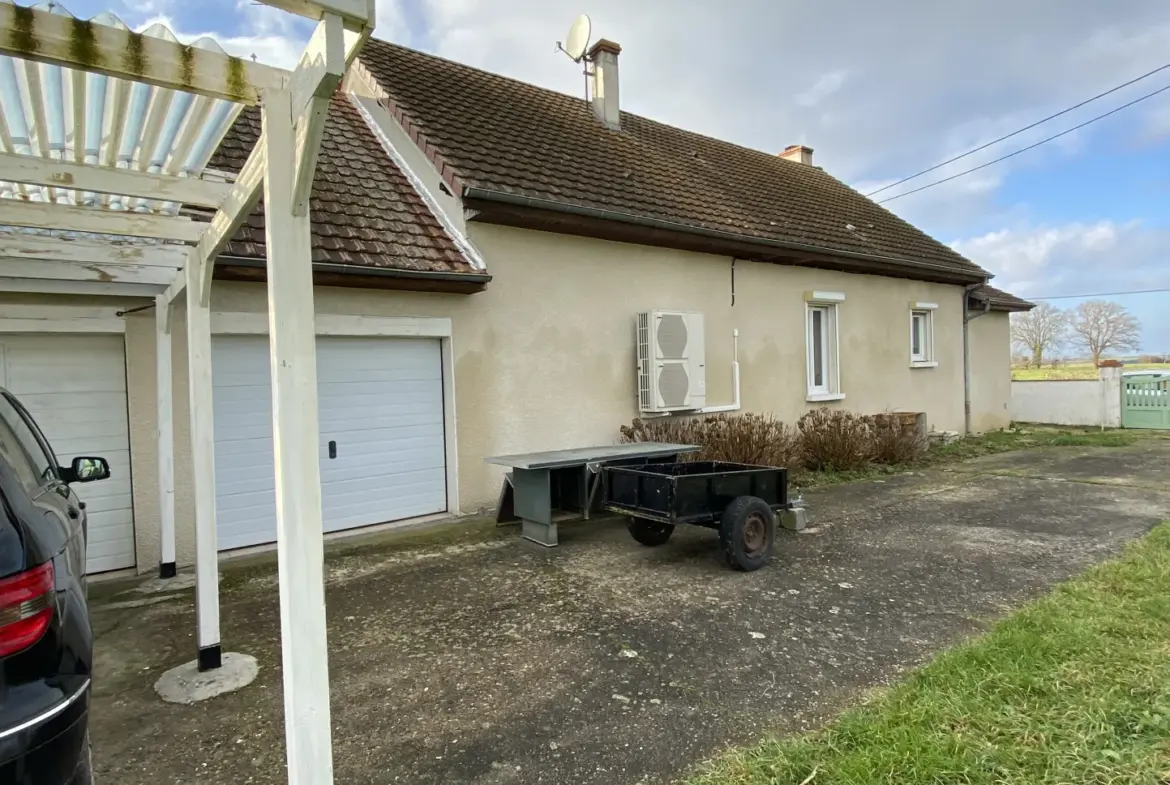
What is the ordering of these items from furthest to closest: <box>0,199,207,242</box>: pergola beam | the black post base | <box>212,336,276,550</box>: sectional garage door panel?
1. <box>212,336,276,550</box>: sectional garage door panel
2. the black post base
3. <box>0,199,207,242</box>: pergola beam

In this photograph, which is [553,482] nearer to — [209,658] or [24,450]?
[209,658]

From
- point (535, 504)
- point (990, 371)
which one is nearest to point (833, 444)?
point (535, 504)

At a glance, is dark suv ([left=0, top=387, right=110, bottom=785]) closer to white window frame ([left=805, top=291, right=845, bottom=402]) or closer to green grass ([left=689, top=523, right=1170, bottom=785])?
green grass ([left=689, top=523, right=1170, bottom=785])

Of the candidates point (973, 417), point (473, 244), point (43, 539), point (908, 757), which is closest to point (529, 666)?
point (908, 757)

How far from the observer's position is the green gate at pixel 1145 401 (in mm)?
15359

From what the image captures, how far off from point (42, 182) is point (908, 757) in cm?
449

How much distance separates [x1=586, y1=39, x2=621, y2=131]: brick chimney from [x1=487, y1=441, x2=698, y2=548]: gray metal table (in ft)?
24.6

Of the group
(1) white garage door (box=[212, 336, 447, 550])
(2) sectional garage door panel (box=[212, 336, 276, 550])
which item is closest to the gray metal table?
(1) white garage door (box=[212, 336, 447, 550])

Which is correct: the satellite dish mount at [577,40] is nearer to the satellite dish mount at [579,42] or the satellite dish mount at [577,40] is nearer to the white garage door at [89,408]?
the satellite dish mount at [579,42]

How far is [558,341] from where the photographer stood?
8.13 metres

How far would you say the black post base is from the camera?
3686 mm

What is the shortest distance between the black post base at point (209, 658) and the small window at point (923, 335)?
13.6m

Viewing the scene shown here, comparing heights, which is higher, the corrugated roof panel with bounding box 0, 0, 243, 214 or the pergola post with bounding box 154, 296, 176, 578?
the corrugated roof panel with bounding box 0, 0, 243, 214

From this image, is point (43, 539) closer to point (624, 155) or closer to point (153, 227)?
point (153, 227)
